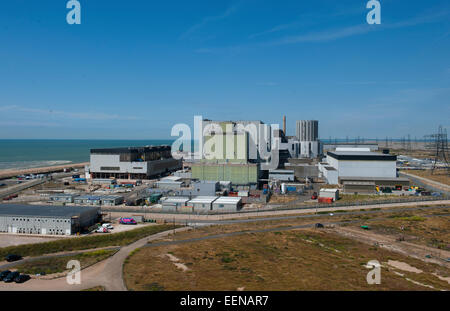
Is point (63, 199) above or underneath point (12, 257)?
above

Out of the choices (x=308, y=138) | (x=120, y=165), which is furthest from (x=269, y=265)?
(x=308, y=138)

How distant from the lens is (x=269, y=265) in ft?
99.8

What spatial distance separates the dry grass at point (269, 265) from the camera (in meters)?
25.5

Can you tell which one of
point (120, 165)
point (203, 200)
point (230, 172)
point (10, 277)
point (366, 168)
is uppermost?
point (120, 165)

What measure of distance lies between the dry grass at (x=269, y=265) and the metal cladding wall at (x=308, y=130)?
11163 centimetres

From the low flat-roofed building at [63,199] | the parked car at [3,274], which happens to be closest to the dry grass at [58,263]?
the parked car at [3,274]

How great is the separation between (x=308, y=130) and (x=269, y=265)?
124 meters

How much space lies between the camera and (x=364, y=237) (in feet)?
133

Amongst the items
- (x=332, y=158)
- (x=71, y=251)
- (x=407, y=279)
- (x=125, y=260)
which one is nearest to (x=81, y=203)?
(x=71, y=251)

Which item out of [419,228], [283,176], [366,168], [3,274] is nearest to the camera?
[3,274]

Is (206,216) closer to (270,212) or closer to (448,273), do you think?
(270,212)

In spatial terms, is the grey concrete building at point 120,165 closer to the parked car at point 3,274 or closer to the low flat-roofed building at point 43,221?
the low flat-roofed building at point 43,221

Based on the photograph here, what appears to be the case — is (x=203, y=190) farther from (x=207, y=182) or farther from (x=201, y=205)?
(x=201, y=205)
